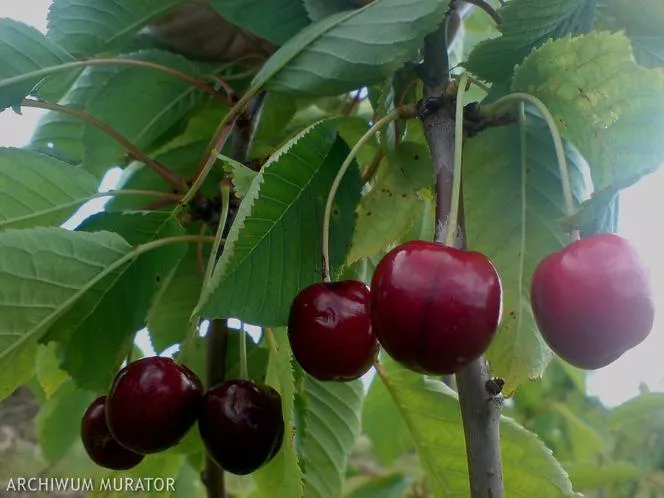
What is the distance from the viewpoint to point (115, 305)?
90 centimetres

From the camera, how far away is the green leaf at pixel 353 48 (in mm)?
730

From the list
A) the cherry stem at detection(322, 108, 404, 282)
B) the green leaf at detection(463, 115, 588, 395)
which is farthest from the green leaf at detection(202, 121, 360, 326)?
the green leaf at detection(463, 115, 588, 395)

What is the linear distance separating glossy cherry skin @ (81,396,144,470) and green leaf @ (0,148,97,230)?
9.3 inches

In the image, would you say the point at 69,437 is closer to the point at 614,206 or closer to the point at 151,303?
the point at 151,303

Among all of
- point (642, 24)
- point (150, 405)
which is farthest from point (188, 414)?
point (642, 24)

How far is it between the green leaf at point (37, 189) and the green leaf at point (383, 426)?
76 cm

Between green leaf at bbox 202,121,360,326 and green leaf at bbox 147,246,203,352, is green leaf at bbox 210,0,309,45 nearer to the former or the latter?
green leaf at bbox 202,121,360,326

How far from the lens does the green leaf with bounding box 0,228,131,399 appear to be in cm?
80

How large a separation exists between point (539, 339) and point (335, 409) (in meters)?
0.41

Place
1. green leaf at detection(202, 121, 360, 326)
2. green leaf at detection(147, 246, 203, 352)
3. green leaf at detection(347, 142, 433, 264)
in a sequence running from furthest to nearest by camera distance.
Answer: green leaf at detection(147, 246, 203, 352), green leaf at detection(347, 142, 433, 264), green leaf at detection(202, 121, 360, 326)

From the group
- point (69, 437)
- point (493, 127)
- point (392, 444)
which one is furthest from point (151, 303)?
point (392, 444)

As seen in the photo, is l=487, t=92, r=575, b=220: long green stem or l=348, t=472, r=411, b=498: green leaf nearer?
l=487, t=92, r=575, b=220: long green stem

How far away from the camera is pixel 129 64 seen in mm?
1017

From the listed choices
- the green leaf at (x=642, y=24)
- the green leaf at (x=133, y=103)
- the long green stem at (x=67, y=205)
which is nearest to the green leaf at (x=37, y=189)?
the long green stem at (x=67, y=205)
